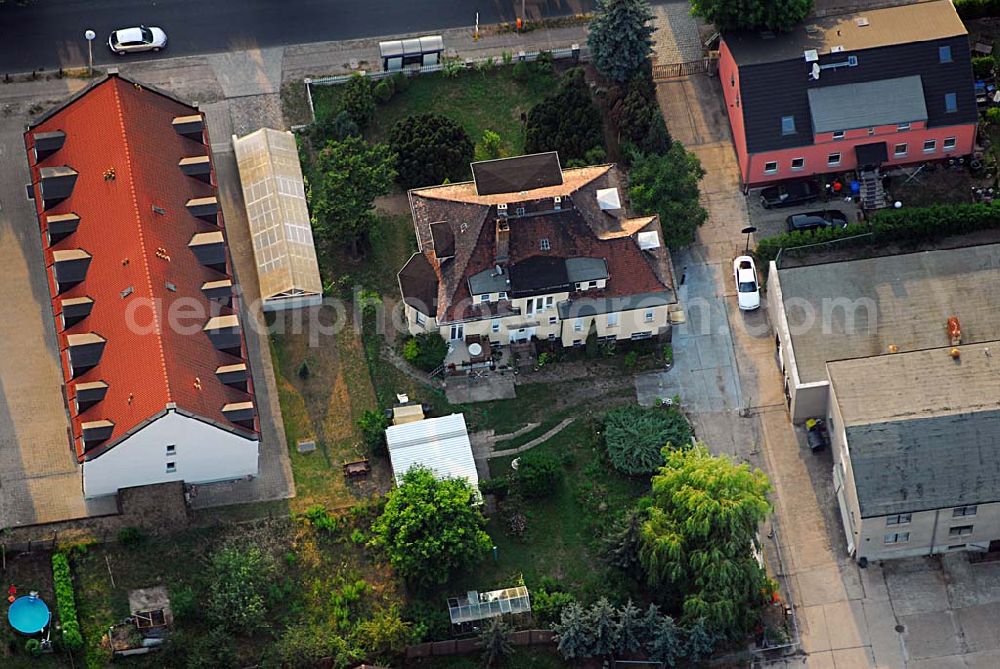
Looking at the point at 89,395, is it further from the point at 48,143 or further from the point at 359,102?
the point at 359,102

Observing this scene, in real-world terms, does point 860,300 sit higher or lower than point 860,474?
higher

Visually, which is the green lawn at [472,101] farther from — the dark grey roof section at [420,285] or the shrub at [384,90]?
the dark grey roof section at [420,285]

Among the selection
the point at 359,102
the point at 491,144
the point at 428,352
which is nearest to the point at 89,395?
the point at 428,352

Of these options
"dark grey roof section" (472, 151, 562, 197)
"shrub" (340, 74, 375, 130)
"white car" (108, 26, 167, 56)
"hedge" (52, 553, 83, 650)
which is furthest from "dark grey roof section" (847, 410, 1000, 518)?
"white car" (108, 26, 167, 56)

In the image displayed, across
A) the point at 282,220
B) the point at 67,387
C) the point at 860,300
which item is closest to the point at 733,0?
the point at 860,300

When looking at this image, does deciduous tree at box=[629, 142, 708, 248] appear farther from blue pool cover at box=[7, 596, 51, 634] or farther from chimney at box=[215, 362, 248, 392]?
blue pool cover at box=[7, 596, 51, 634]

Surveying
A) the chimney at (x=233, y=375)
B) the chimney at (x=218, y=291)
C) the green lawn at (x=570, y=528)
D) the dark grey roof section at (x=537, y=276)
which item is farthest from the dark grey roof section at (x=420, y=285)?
the chimney at (x=233, y=375)

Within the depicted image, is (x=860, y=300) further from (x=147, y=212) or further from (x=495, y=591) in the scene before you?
(x=147, y=212)
